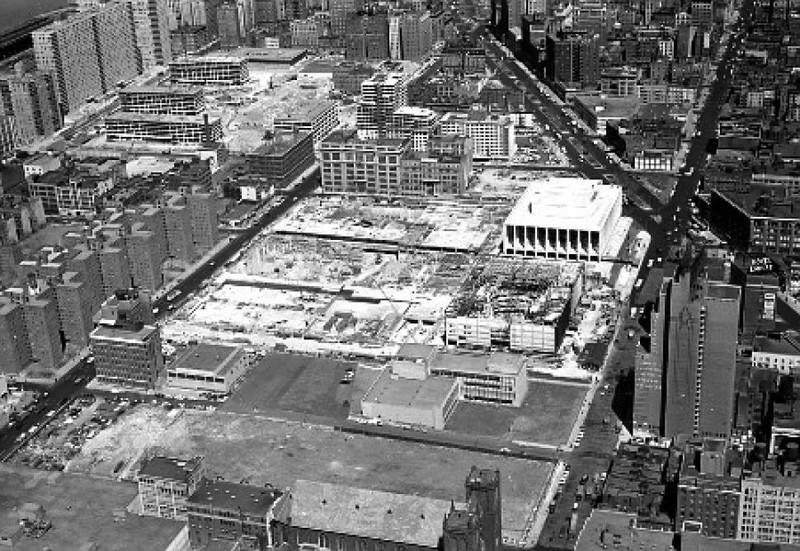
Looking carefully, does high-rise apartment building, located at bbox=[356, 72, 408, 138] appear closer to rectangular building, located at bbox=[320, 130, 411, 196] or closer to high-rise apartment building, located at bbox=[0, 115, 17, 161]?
rectangular building, located at bbox=[320, 130, 411, 196]

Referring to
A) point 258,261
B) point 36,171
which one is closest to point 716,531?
point 258,261

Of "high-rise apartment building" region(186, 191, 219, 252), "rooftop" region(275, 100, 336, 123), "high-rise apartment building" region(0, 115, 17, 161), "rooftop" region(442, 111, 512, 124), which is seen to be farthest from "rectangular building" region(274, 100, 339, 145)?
"high-rise apartment building" region(0, 115, 17, 161)

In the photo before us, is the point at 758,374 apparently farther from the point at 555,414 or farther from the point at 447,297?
the point at 447,297

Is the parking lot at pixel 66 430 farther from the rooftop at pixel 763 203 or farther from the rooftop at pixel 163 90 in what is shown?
the rooftop at pixel 163 90

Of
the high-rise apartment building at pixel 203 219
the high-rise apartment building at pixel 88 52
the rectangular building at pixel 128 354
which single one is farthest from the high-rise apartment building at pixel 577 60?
the rectangular building at pixel 128 354

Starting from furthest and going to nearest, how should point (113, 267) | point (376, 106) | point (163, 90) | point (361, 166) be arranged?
1. point (163, 90)
2. point (376, 106)
3. point (361, 166)
4. point (113, 267)

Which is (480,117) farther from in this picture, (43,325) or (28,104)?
(43,325)

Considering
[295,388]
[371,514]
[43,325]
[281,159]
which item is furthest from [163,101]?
[371,514]

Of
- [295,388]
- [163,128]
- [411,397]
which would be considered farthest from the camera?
[163,128]
